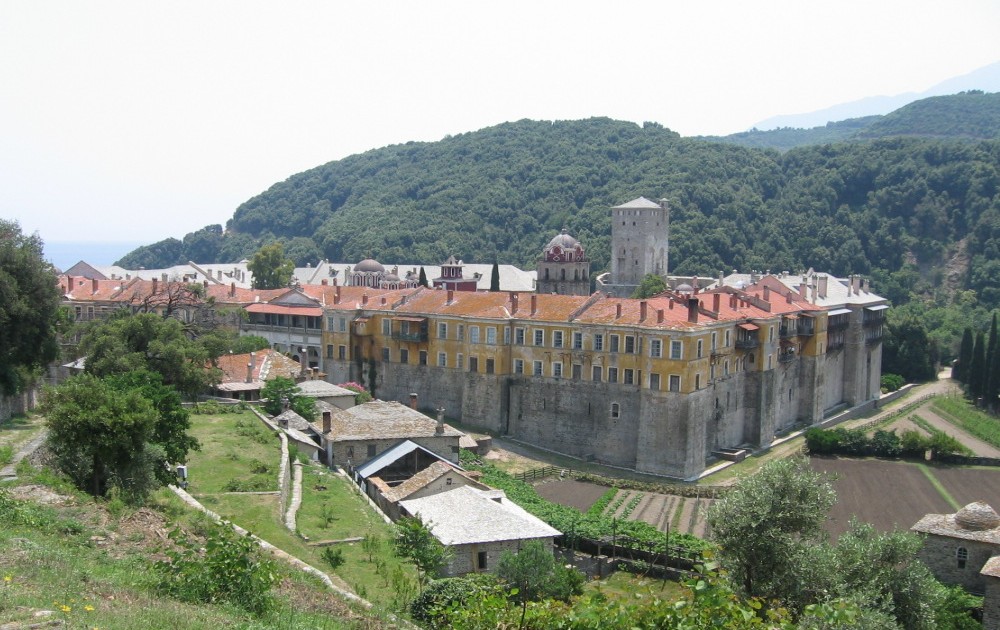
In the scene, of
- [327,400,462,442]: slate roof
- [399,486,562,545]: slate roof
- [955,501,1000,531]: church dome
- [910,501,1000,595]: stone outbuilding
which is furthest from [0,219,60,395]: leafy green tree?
[955,501,1000,531]: church dome

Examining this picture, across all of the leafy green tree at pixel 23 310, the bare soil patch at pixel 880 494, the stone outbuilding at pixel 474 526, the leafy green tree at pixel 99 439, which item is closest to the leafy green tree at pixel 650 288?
the bare soil patch at pixel 880 494

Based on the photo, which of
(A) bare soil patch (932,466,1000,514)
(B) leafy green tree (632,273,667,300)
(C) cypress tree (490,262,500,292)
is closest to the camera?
(A) bare soil patch (932,466,1000,514)

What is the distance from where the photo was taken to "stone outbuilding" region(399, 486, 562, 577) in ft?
109

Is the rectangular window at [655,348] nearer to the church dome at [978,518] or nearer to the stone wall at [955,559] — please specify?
the stone wall at [955,559]

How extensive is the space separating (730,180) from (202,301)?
97.3m

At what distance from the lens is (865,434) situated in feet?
199

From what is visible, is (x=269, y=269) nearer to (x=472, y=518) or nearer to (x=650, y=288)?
(x=650, y=288)

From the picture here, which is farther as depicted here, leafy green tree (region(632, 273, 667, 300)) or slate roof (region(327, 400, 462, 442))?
leafy green tree (region(632, 273, 667, 300))

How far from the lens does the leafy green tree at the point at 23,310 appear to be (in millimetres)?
38844

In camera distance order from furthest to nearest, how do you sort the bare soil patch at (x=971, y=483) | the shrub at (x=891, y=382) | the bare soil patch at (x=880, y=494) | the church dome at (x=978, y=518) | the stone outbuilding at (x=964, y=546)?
1. the shrub at (x=891, y=382)
2. the bare soil patch at (x=971, y=483)
3. the bare soil patch at (x=880, y=494)
4. the church dome at (x=978, y=518)
5. the stone outbuilding at (x=964, y=546)

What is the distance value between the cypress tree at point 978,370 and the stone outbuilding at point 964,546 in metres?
43.9

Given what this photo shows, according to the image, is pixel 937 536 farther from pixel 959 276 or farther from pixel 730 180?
pixel 730 180

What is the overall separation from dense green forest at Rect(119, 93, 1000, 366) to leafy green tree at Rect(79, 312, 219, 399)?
79.2 meters

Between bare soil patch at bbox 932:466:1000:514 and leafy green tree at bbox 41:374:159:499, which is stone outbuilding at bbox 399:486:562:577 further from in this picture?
bare soil patch at bbox 932:466:1000:514
